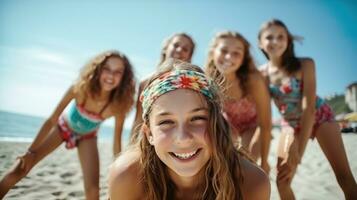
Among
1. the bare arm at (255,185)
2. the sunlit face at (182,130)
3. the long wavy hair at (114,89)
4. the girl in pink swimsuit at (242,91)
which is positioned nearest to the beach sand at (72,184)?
the girl in pink swimsuit at (242,91)

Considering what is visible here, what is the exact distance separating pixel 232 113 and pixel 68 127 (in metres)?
2.48

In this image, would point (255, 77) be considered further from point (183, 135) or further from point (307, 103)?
point (183, 135)

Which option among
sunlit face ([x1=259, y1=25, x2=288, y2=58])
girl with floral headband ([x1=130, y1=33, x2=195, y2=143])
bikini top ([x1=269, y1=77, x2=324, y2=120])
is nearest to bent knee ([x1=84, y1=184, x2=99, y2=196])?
girl with floral headband ([x1=130, y1=33, x2=195, y2=143])

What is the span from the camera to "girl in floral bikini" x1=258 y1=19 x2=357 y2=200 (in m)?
3.96

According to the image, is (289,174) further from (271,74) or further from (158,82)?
(158,82)

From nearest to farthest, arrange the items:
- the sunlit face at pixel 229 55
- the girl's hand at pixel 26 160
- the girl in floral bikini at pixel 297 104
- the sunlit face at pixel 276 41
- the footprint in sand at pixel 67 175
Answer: the girl in floral bikini at pixel 297 104, the sunlit face at pixel 229 55, the girl's hand at pixel 26 160, the sunlit face at pixel 276 41, the footprint in sand at pixel 67 175

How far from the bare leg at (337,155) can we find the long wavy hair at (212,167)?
2191 millimetres

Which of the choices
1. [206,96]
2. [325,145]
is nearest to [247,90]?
[325,145]

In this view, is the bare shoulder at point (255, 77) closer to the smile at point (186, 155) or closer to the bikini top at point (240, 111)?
the bikini top at point (240, 111)

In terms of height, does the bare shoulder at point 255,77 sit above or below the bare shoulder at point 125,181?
above

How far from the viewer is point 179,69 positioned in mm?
2418

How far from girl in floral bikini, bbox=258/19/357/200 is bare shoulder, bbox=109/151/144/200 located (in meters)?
2.02

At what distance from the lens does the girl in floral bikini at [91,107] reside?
4488 mm

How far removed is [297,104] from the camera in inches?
171
